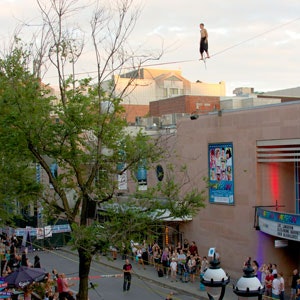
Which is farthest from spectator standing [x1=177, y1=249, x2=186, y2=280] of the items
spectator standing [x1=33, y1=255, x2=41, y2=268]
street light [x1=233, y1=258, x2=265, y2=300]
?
street light [x1=233, y1=258, x2=265, y2=300]

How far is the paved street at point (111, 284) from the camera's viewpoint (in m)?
→ 23.3

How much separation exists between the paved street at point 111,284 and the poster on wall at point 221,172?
16.3 feet

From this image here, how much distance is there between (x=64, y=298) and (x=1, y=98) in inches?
332

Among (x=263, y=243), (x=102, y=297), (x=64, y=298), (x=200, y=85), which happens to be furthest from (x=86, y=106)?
(x=200, y=85)

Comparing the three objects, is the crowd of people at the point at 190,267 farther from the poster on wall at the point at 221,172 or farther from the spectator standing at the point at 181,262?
the poster on wall at the point at 221,172

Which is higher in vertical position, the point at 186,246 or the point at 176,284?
the point at 186,246

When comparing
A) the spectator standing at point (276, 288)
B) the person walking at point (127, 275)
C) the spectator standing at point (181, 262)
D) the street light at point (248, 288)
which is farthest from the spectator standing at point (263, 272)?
the street light at point (248, 288)

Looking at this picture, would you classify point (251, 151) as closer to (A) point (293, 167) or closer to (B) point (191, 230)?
(A) point (293, 167)

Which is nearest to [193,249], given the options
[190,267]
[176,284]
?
[190,267]

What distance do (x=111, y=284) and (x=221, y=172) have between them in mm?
7331

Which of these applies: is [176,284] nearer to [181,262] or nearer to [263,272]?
[181,262]

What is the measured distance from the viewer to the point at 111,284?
84.9 ft

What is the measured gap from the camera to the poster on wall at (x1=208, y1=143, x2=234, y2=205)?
26281 mm

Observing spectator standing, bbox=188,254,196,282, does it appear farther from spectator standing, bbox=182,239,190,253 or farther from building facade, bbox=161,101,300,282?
spectator standing, bbox=182,239,190,253
